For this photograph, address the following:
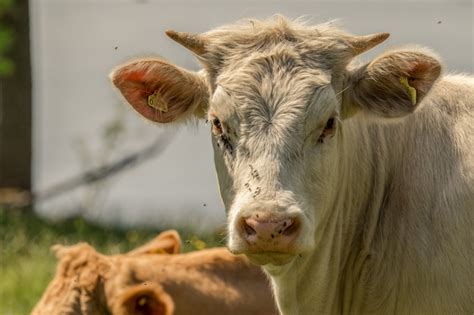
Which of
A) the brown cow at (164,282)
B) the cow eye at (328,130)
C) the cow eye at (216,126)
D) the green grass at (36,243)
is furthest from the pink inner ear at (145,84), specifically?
the green grass at (36,243)

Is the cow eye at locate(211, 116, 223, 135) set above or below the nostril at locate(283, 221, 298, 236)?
above

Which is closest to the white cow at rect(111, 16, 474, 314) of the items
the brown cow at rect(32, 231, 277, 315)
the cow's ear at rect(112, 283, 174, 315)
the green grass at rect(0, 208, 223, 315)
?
the cow's ear at rect(112, 283, 174, 315)

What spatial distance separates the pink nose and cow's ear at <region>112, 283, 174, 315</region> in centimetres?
182

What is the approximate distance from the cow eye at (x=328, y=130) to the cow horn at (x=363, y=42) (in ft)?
1.29

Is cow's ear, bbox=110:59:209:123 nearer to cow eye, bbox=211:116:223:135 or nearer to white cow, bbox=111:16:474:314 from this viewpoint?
white cow, bbox=111:16:474:314

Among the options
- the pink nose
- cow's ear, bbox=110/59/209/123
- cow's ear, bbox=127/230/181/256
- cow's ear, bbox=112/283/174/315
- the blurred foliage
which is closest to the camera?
the pink nose

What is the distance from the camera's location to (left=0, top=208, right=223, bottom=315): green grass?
34.0ft

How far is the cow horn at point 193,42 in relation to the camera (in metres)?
6.84

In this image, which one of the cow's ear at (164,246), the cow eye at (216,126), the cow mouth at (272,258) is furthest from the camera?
the cow's ear at (164,246)

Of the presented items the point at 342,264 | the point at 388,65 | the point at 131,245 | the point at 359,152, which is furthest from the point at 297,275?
the point at 131,245

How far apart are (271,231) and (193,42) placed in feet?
4.12

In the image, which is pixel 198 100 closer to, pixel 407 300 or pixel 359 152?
pixel 359 152

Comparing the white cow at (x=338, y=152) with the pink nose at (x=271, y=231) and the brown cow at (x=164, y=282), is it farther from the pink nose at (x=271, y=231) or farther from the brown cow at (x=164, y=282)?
the brown cow at (x=164, y=282)

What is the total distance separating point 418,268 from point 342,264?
1.64 ft
